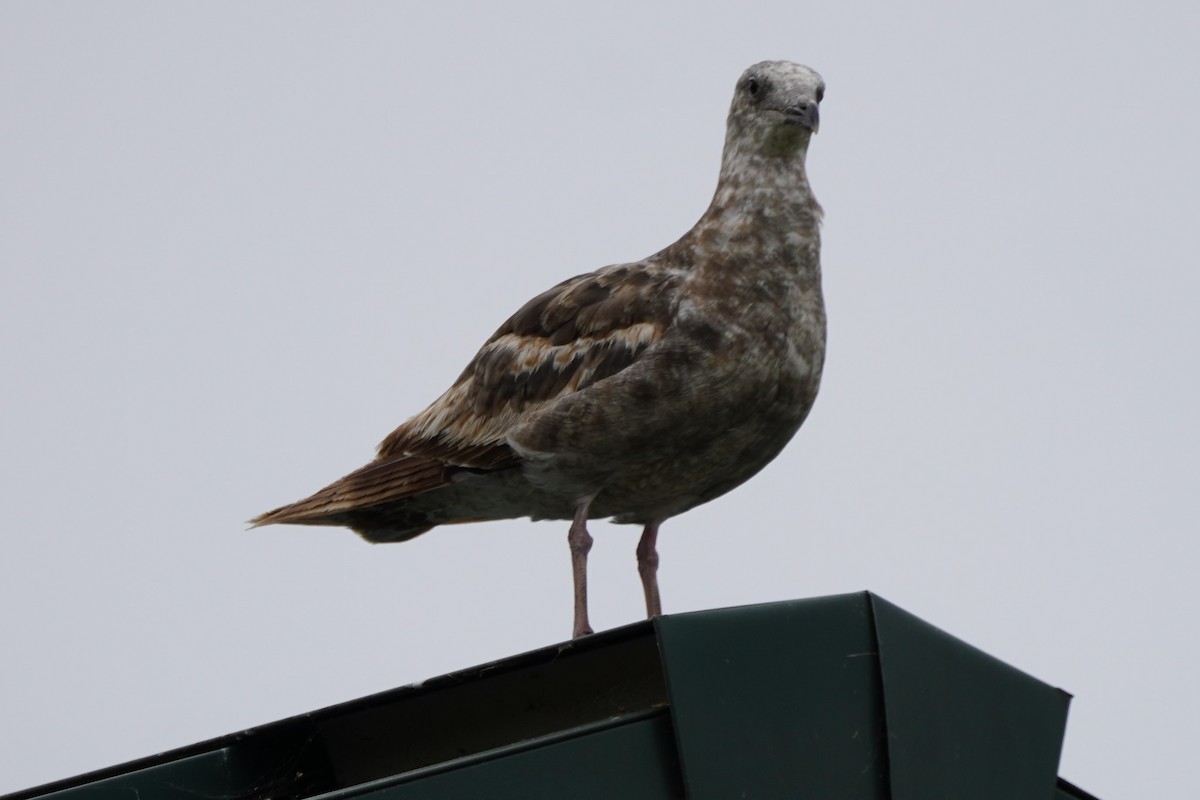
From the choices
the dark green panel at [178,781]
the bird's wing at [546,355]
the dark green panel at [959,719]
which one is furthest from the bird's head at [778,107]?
the dark green panel at [178,781]

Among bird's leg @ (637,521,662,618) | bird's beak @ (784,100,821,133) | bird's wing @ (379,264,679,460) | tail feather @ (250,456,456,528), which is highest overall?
bird's beak @ (784,100,821,133)

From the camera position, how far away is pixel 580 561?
25.0ft

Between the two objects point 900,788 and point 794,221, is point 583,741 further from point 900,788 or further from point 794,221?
point 794,221

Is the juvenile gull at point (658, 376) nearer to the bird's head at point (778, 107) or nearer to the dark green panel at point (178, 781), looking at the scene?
the bird's head at point (778, 107)

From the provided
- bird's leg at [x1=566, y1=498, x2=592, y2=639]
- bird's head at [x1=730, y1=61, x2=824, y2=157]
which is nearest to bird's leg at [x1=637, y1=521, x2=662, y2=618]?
bird's leg at [x1=566, y1=498, x2=592, y2=639]

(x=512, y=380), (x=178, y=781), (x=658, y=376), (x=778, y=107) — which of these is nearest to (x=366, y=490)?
(x=512, y=380)

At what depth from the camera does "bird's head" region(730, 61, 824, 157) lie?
7695 millimetres

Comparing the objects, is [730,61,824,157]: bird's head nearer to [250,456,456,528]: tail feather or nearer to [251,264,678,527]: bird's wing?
[251,264,678,527]: bird's wing

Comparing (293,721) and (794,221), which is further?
(794,221)

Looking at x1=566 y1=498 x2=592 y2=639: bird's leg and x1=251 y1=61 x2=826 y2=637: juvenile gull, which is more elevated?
x1=251 y1=61 x2=826 y2=637: juvenile gull

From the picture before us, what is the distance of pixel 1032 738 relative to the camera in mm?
5848

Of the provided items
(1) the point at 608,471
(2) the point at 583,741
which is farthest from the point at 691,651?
(1) the point at 608,471

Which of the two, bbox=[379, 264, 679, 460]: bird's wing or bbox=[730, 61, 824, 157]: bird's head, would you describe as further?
bbox=[730, 61, 824, 157]: bird's head

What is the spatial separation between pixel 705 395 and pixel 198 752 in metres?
2.39
